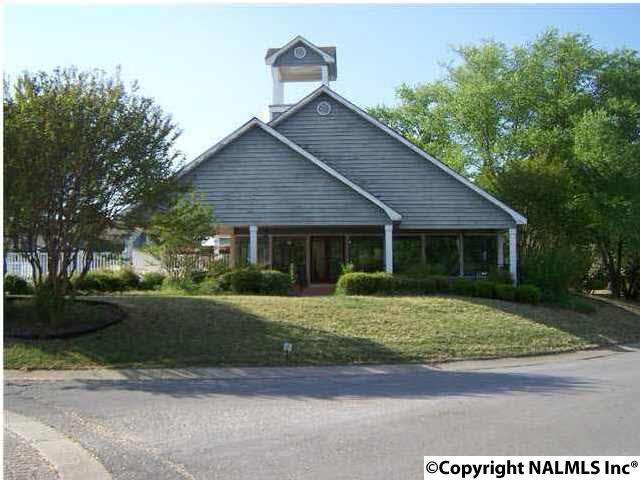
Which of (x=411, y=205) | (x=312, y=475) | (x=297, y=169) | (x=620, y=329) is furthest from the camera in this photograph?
(x=411, y=205)

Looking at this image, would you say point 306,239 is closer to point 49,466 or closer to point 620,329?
point 620,329

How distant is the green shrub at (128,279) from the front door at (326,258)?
689 centimetres

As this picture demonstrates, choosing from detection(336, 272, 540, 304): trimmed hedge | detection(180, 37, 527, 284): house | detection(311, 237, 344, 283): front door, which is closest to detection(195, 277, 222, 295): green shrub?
detection(180, 37, 527, 284): house

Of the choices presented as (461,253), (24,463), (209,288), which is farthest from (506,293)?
(24,463)

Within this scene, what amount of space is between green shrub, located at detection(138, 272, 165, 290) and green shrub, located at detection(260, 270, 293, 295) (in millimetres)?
4436

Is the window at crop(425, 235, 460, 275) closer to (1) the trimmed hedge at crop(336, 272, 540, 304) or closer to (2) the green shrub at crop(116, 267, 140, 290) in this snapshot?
(1) the trimmed hedge at crop(336, 272, 540, 304)

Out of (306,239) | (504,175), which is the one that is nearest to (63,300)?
(306,239)

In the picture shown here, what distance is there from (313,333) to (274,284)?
20.2 ft

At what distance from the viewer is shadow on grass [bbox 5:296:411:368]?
13938 mm

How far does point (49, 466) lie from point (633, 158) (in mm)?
27213

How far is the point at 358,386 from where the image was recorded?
1166 cm

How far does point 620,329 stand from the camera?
21.4 m

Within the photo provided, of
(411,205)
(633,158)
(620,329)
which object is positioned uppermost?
(633,158)

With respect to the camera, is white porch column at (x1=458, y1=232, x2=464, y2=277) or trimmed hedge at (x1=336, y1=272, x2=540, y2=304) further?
white porch column at (x1=458, y1=232, x2=464, y2=277)
